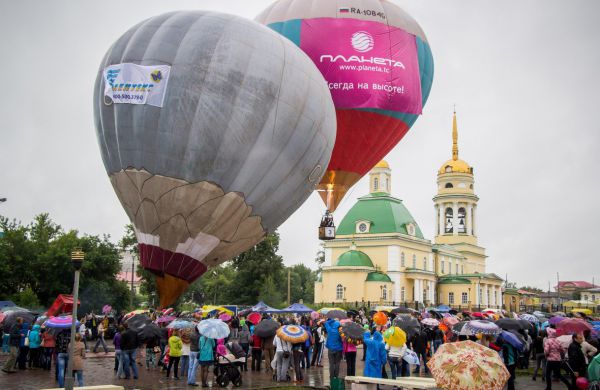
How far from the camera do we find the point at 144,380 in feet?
53.0

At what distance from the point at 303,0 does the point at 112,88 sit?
1060 cm

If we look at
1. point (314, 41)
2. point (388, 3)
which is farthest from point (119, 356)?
point (388, 3)

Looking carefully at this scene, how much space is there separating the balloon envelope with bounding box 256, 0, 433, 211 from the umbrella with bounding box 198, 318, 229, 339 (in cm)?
987

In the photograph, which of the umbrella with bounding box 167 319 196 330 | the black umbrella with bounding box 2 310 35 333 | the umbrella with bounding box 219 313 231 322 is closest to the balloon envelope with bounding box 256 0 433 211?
the umbrella with bounding box 219 313 231 322

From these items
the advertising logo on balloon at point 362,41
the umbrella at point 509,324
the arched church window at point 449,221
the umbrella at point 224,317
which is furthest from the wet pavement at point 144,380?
the arched church window at point 449,221

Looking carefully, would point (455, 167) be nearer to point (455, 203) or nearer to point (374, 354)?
point (455, 203)

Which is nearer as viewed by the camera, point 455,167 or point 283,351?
point 283,351

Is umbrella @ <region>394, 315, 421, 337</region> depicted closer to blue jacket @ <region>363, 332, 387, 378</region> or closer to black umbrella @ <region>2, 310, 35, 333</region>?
blue jacket @ <region>363, 332, 387, 378</region>

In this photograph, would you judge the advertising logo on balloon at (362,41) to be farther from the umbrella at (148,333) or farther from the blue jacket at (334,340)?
the umbrella at (148,333)

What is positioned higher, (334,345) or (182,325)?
(182,325)

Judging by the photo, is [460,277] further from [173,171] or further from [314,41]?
[173,171]

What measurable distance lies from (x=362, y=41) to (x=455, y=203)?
212 ft

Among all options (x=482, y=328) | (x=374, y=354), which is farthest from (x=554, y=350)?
(x=374, y=354)

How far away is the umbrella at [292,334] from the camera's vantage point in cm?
1562
